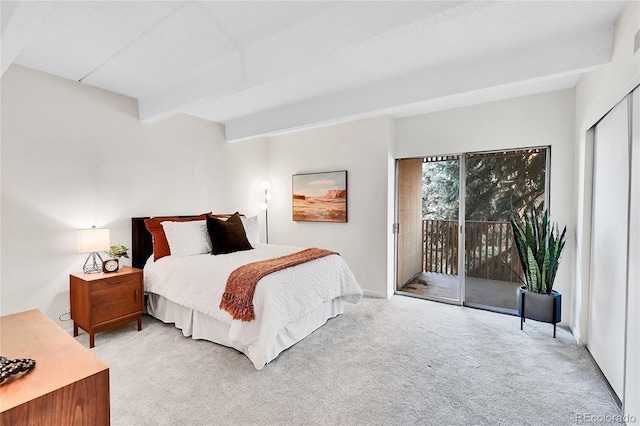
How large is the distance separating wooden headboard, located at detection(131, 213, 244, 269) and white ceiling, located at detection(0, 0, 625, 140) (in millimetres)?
1323

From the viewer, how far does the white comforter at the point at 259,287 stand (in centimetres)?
234

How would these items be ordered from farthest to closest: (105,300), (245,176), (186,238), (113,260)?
(245,176) → (186,238) → (113,260) → (105,300)

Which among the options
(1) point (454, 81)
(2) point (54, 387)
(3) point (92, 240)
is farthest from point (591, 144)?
(3) point (92, 240)

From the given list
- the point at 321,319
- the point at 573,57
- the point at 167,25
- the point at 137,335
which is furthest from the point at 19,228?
the point at 573,57

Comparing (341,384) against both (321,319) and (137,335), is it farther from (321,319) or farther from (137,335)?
(137,335)

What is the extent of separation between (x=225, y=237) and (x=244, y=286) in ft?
3.84

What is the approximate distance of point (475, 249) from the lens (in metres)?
3.73

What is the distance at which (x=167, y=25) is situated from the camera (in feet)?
6.75

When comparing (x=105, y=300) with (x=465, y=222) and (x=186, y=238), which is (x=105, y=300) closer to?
(x=186, y=238)

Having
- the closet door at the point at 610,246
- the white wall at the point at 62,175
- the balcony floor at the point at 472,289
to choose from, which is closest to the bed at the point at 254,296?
the white wall at the point at 62,175

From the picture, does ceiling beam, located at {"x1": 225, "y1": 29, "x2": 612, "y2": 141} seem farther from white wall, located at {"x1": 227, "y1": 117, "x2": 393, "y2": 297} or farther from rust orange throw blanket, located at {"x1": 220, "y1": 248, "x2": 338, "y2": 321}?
rust orange throw blanket, located at {"x1": 220, "y1": 248, "x2": 338, "y2": 321}

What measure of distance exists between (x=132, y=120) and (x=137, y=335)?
2.39 m

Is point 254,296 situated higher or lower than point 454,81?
lower

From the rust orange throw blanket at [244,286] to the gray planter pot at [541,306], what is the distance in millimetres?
2311
